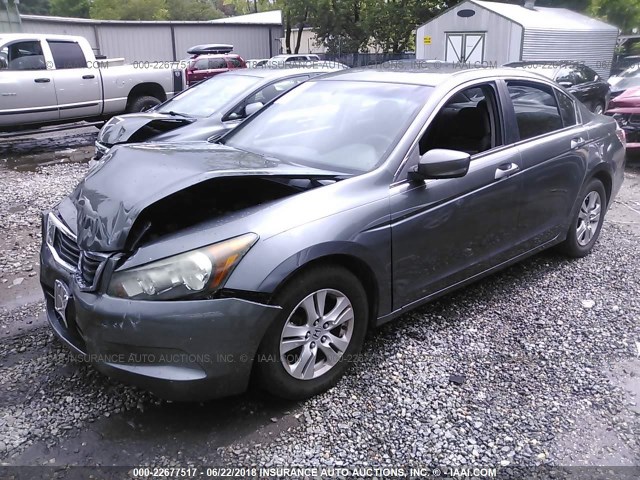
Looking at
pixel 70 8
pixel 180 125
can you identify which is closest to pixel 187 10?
pixel 70 8

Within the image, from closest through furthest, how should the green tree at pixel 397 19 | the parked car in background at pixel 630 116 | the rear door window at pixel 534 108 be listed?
1. the rear door window at pixel 534 108
2. the parked car in background at pixel 630 116
3. the green tree at pixel 397 19

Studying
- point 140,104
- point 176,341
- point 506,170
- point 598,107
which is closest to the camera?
point 176,341

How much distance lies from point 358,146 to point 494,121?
1.12 meters

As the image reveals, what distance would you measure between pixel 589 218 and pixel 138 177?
12.4ft

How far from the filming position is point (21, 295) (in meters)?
4.28

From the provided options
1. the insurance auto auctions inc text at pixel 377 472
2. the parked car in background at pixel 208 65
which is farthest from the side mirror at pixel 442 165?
the parked car in background at pixel 208 65

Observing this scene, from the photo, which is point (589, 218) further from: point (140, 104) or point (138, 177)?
point (140, 104)

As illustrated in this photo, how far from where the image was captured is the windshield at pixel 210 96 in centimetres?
725

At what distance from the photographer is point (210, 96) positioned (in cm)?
757

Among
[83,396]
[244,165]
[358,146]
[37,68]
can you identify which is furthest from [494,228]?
[37,68]

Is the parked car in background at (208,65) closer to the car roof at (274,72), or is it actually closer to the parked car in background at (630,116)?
the car roof at (274,72)

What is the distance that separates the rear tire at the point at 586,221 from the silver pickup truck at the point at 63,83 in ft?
29.5

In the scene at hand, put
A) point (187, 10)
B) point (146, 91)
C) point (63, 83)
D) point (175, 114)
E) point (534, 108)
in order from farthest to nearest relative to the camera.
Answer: point (187, 10)
point (146, 91)
point (63, 83)
point (175, 114)
point (534, 108)

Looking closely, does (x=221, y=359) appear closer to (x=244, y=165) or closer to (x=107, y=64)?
(x=244, y=165)
